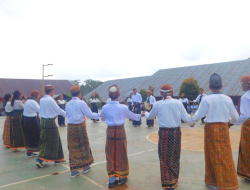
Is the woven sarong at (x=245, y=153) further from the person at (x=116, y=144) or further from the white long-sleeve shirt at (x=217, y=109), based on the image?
the person at (x=116, y=144)

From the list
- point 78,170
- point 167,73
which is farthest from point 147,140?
point 167,73

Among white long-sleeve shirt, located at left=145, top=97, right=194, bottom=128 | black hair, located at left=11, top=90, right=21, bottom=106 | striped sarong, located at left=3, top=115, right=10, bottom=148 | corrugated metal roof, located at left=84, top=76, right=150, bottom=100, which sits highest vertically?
corrugated metal roof, located at left=84, top=76, right=150, bottom=100

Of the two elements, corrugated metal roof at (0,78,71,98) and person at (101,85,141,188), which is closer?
person at (101,85,141,188)

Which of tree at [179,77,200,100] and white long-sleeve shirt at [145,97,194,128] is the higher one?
tree at [179,77,200,100]

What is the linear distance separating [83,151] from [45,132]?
46.1 inches

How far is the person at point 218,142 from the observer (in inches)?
144

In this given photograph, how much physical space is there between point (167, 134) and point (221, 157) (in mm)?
907

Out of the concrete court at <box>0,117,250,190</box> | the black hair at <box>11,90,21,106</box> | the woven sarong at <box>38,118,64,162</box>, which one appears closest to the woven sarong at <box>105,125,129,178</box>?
the concrete court at <box>0,117,250,190</box>

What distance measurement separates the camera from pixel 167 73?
101 ft

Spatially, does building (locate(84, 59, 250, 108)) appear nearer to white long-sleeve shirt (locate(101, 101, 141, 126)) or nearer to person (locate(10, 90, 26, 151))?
person (locate(10, 90, 26, 151))

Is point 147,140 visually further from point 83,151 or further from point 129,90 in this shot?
point 129,90

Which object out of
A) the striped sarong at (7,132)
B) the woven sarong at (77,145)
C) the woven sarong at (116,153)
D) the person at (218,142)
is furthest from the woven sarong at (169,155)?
the striped sarong at (7,132)

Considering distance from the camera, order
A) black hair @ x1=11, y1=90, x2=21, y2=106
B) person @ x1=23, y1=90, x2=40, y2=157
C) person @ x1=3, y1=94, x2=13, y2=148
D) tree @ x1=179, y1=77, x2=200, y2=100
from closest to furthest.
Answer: person @ x1=23, y1=90, x2=40, y2=157, black hair @ x1=11, y1=90, x2=21, y2=106, person @ x1=3, y1=94, x2=13, y2=148, tree @ x1=179, y1=77, x2=200, y2=100

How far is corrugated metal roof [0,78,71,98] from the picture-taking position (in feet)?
110
